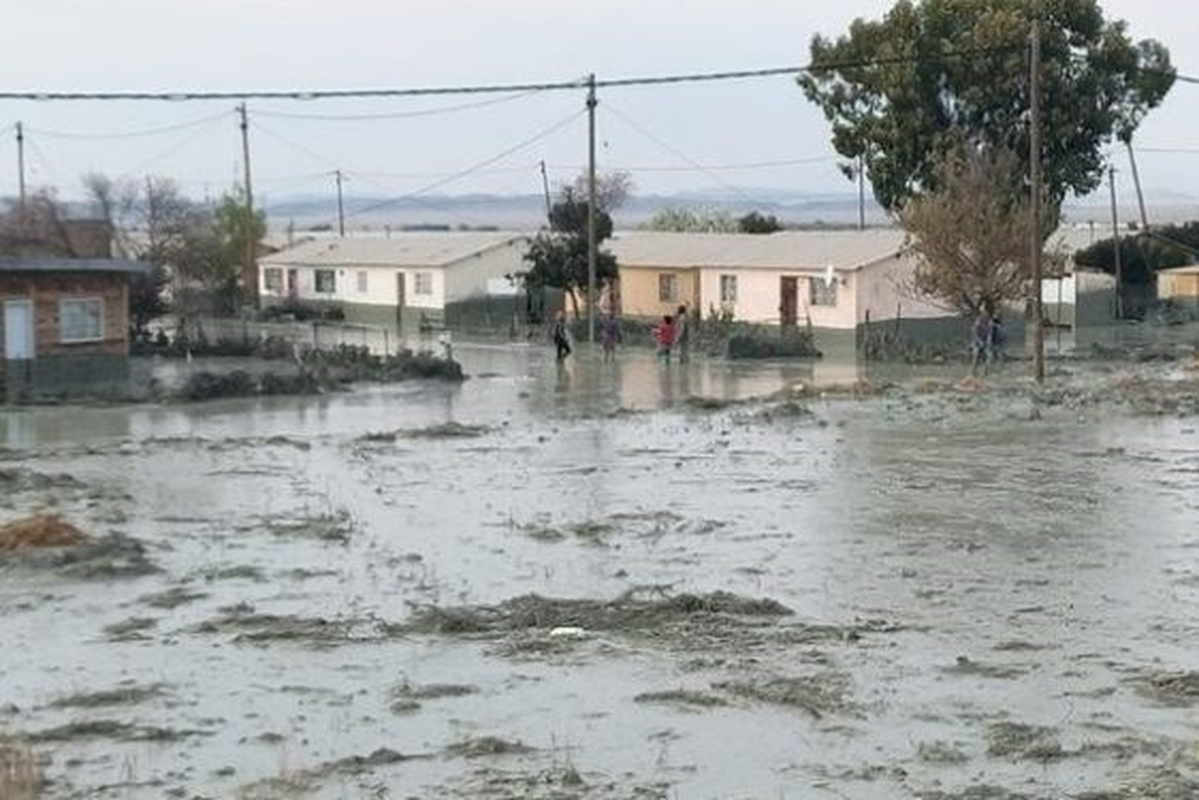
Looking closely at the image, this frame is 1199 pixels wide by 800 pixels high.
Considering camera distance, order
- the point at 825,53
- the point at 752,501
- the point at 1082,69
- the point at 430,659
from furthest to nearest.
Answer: the point at 825,53, the point at 1082,69, the point at 752,501, the point at 430,659

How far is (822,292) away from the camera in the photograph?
54.4 meters

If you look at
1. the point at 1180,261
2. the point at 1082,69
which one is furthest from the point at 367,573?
the point at 1180,261

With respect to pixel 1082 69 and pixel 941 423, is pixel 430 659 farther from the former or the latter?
pixel 1082 69

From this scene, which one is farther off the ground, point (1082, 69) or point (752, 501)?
point (1082, 69)

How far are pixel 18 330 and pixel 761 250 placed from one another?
28181 millimetres

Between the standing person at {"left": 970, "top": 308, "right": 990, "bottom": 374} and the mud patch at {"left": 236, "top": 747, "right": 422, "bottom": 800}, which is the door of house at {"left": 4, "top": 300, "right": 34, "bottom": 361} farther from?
the mud patch at {"left": 236, "top": 747, "right": 422, "bottom": 800}

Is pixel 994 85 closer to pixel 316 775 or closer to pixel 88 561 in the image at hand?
pixel 88 561

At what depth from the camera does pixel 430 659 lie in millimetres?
12078

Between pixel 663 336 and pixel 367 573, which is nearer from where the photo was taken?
pixel 367 573

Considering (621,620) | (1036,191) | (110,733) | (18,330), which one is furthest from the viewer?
(18,330)

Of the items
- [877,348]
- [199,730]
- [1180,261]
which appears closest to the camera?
[199,730]

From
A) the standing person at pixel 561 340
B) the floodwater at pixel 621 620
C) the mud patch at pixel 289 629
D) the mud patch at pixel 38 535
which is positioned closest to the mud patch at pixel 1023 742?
the floodwater at pixel 621 620

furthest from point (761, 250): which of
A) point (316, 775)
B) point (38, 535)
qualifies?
point (316, 775)

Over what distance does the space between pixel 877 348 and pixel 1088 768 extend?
40.4 meters
